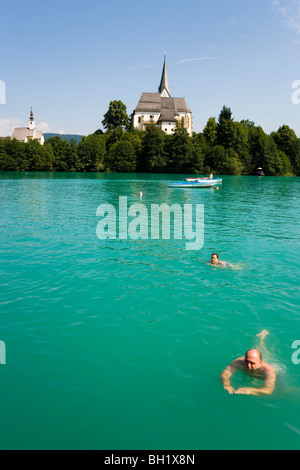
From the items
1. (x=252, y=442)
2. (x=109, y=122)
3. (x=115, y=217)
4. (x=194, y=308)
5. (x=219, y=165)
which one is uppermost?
(x=109, y=122)

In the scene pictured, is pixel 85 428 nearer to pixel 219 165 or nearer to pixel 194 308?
pixel 194 308

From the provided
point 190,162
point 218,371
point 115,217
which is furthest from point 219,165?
point 218,371

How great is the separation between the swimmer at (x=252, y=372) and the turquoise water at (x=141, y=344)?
17 cm

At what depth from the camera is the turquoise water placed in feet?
21.9

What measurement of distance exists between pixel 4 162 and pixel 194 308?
409ft

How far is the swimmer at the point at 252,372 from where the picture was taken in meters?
7.80

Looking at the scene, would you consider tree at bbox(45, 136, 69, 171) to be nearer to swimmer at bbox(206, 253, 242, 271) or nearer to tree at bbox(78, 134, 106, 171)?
tree at bbox(78, 134, 106, 171)

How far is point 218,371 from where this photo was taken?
27.4 feet

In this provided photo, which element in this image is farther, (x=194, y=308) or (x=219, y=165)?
(x=219, y=165)

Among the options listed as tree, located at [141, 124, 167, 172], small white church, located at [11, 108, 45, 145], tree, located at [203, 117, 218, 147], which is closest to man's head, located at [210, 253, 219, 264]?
tree, located at [141, 124, 167, 172]

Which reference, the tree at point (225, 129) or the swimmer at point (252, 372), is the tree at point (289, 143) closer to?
the tree at point (225, 129)

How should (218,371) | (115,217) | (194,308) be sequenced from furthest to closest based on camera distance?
(115,217), (194,308), (218,371)

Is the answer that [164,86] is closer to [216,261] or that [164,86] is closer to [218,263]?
[218,263]

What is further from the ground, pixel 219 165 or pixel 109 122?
pixel 109 122
